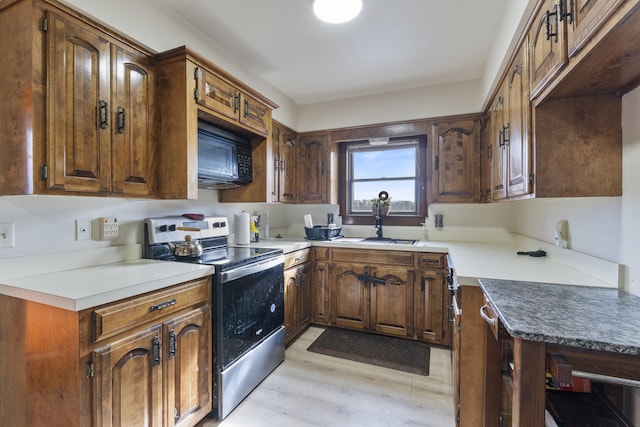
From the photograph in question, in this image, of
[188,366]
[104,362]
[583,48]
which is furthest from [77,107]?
[583,48]

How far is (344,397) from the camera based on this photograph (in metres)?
1.82

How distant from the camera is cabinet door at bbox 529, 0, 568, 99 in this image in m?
1.04

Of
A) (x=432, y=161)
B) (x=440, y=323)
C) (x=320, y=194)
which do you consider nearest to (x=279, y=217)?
(x=320, y=194)

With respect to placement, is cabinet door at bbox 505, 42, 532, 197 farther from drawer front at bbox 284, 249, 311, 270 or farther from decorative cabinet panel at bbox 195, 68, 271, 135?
decorative cabinet panel at bbox 195, 68, 271, 135

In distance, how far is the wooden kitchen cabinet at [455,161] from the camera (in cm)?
263

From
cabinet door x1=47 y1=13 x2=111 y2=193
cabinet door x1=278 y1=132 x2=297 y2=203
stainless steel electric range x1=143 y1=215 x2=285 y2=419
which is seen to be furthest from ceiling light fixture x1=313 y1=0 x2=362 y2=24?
stainless steel electric range x1=143 y1=215 x2=285 y2=419

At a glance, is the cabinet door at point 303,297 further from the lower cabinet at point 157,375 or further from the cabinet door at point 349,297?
the lower cabinet at point 157,375

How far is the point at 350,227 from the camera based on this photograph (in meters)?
3.31

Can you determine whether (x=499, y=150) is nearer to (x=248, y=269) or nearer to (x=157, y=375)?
(x=248, y=269)

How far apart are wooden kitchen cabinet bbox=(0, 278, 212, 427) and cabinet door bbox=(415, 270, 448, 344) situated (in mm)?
1803

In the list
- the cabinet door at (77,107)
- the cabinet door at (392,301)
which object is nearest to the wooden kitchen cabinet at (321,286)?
the cabinet door at (392,301)

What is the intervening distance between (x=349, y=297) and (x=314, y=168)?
57.4 inches

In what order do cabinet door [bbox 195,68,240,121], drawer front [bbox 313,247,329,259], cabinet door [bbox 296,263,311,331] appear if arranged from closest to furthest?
cabinet door [bbox 195,68,240,121], cabinet door [bbox 296,263,311,331], drawer front [bbox 313,247,329,259]

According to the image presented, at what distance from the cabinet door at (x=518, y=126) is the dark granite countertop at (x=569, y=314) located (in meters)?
0.52
